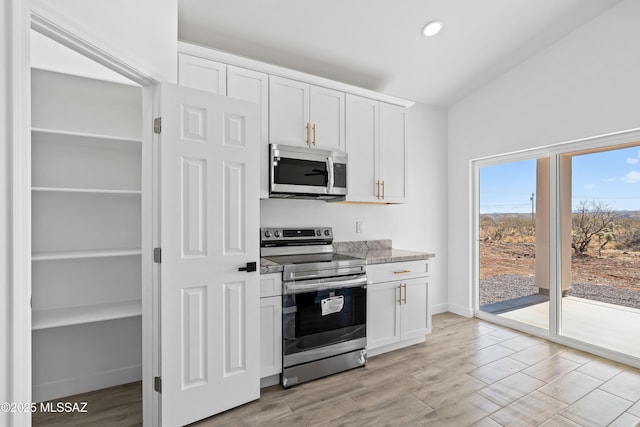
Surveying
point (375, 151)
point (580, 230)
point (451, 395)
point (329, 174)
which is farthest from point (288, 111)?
point (580, 230)

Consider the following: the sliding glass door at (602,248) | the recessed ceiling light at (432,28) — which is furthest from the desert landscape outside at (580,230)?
the recessed ceiling light at (432,28)

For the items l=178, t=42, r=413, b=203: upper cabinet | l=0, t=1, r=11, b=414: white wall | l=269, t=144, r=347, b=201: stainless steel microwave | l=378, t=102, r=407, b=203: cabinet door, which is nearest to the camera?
l=0, t=1, r=11, b=414: white wall

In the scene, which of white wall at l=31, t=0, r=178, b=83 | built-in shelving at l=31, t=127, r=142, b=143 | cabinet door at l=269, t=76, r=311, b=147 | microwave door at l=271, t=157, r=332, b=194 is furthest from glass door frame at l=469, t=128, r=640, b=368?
built-in shelving at l=31, t=127, r=142, b=143

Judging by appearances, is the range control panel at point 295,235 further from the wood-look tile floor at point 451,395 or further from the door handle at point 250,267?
the wood-look tile floor at point 451,395

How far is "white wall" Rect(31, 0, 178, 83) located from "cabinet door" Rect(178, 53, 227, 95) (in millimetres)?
75

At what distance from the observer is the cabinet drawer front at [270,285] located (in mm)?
2385

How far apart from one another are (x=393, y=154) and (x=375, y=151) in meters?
0.25

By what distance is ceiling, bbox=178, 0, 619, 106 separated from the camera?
8.41 ft

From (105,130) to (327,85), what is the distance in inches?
73.0

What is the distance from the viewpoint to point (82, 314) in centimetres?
226

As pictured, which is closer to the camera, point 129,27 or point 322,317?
point 129,27

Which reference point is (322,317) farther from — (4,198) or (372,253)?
(4,198)

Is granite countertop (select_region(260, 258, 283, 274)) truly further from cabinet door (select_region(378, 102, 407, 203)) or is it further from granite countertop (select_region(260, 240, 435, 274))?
cabinet door (select_region(378, 102, 407, 203))

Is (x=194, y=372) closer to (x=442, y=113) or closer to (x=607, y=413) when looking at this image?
(x=607, y=413)
